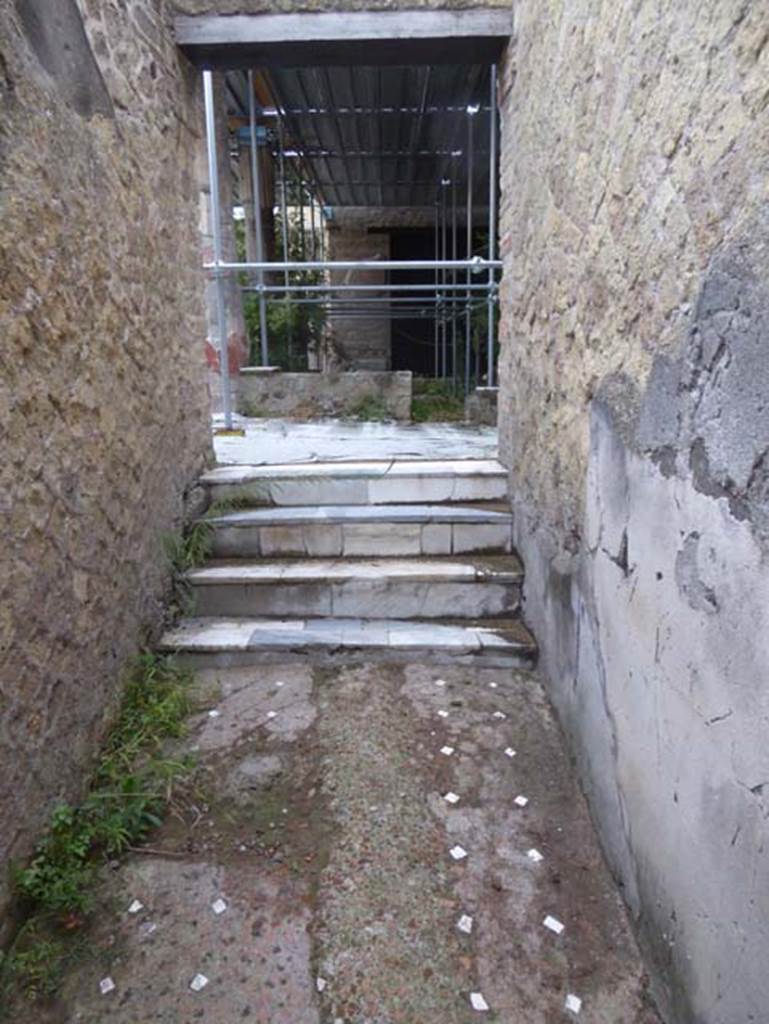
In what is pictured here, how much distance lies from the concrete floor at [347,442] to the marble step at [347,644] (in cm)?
113

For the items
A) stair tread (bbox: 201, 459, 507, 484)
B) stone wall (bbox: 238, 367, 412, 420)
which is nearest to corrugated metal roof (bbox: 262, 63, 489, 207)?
stone wall (bbox: 238, 367, 412, 420)

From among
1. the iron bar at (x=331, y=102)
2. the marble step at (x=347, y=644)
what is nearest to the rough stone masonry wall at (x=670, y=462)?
the marble step at (x=347, y=644)

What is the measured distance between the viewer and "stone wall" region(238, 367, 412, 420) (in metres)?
6.28

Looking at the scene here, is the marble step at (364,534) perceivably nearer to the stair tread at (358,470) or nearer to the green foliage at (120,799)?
the stair tread at (358,470)

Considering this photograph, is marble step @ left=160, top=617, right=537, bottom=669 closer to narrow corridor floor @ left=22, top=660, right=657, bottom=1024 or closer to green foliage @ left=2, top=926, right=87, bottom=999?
narrow corridor floor @ left=22, top=660, right=657, bottom=1024

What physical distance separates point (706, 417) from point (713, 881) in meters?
0.84

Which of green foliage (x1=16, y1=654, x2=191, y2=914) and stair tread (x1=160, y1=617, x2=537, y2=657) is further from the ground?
stair tread (x1=160, y1=617, x2=537, y2=657)

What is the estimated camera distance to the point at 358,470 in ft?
11.0

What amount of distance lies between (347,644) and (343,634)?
0.23ft

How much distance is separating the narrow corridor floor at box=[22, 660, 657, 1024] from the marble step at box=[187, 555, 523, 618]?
566 millimetres

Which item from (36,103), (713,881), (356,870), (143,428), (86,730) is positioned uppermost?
(36,103)

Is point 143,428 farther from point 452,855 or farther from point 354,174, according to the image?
point 354,174

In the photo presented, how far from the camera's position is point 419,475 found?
129 inches

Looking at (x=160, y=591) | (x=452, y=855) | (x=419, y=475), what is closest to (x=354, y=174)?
(x=419, y=475)
